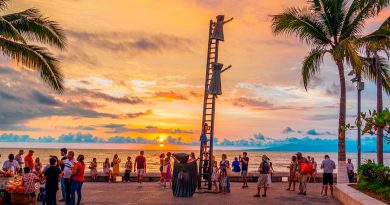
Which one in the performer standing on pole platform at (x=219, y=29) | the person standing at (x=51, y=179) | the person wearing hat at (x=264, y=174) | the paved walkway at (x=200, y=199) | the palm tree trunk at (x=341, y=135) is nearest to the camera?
the person standing at (x=51, y=179)

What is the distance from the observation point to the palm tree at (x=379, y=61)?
24.8 m

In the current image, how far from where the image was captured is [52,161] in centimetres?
1598

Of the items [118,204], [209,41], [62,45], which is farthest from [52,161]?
[209,41]

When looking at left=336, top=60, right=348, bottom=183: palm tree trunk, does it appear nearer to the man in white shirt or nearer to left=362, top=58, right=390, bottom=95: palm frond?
left=362, top=58, right=390, bottom=95: palm frond

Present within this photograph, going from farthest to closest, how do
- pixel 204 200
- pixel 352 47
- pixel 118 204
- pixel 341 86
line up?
pixel 341 86
pixel 352 47
pixel 204 200
pixel 118 204

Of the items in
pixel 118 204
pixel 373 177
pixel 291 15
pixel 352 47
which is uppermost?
pixel 291 15

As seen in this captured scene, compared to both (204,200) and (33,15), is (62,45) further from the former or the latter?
(204,200)

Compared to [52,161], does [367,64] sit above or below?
above

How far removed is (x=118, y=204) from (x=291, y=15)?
14193 mm

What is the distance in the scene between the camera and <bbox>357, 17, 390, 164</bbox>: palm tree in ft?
81.4

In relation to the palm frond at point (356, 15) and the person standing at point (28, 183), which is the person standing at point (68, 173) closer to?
the person standing at point (28, 183)

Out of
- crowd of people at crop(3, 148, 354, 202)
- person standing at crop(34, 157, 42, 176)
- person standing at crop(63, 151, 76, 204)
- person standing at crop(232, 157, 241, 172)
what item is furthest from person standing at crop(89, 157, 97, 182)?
person standing at crop(63, 151, 76, 204)

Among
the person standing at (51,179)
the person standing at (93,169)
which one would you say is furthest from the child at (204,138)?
the person standing at (93,169)

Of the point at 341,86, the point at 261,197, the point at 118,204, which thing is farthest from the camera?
the point at 341,86
